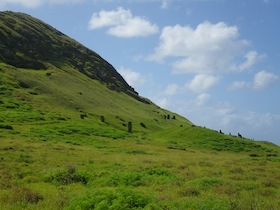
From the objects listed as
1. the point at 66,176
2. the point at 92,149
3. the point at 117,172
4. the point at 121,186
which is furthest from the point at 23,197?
the point at 92,149

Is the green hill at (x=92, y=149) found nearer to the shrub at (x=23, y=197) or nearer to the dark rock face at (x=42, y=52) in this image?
the shrub at (x=23, y=197)

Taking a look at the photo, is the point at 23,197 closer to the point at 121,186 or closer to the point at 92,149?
the point at 121,186

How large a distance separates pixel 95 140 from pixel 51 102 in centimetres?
4122

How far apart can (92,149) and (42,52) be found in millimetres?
106814

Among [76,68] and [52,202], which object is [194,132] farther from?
[76,68]

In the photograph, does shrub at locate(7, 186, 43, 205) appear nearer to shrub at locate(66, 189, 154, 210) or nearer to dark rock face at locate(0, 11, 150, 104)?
shrub at locate(66, 189, 154, 210)

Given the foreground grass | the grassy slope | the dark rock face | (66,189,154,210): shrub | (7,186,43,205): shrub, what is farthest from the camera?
the dark rock face

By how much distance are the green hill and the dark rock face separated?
559 mm

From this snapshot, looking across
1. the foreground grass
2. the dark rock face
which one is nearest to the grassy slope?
the foreground grass

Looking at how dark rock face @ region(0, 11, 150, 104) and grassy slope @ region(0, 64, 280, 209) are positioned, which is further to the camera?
dark rock face @ region(0, 11, 150, 104)

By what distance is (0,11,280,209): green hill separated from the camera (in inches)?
608

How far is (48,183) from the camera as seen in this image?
65.7 ft

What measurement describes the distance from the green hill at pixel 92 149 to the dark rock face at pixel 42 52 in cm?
56

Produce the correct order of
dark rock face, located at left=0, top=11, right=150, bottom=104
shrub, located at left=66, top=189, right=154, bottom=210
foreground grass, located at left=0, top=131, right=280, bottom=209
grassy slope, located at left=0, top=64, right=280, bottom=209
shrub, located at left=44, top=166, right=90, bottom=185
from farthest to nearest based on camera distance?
dark rock face, located at left=0, top=11, right=150, bottom=104 → shrub, located at left=44, top=166, right=90, bottom=185 → grassy slope, located at left=0, top=64, right=280, bottom=209 → foreground grass, located at left=0, top=131, right=280, bottom=209 → shrub, located at left=66, top=189, right=154, bottom=210
